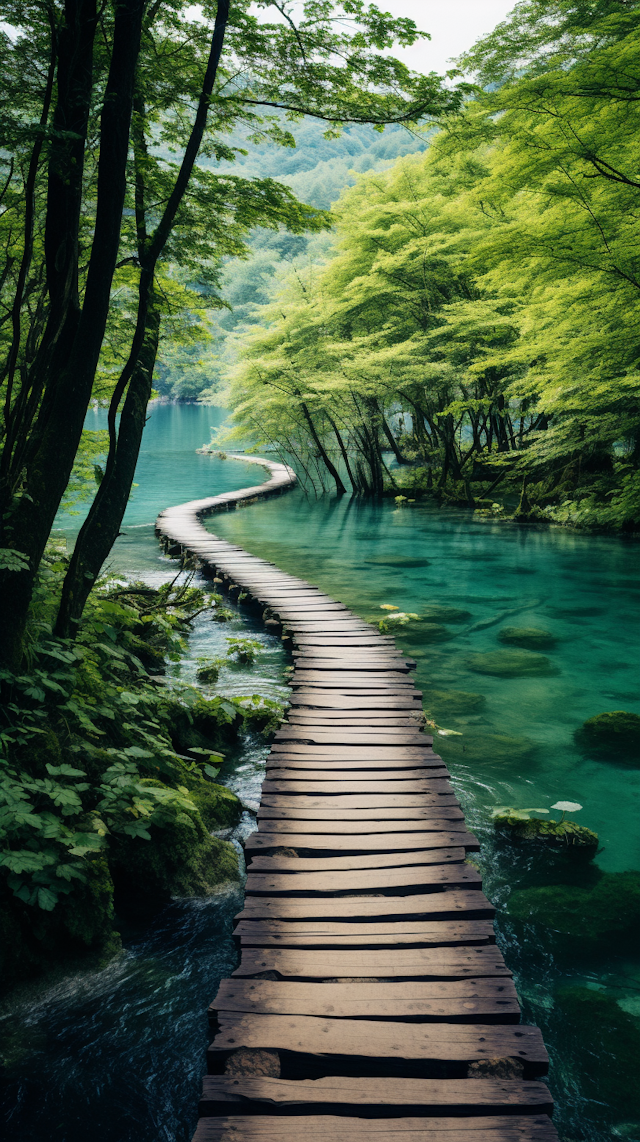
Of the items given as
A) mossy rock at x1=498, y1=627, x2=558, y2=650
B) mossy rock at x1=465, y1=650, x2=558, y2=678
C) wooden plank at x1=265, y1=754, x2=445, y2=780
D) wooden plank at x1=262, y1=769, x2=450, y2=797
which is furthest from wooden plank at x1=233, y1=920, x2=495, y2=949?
mossy rock at x1=498, y1=627, x2=558, y2=650

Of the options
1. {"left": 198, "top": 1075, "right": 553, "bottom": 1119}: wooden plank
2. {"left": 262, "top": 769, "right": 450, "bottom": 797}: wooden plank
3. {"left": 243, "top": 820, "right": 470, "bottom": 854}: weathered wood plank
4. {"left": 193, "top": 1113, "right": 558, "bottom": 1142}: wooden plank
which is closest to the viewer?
{"left": 193, "top": 1113, "right": 558, "bottom": 1142}: wooden plank

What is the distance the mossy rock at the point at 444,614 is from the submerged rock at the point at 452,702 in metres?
3.24

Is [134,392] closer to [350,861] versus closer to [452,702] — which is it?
[350,861]

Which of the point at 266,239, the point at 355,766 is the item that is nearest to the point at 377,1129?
the point at 355,766

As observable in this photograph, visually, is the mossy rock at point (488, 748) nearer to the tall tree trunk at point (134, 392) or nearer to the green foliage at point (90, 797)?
the green foliage at point (90, 797)

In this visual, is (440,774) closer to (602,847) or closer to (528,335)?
(602,847)

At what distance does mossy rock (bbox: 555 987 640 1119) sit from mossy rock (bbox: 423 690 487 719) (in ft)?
12.6

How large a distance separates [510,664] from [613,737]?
240 centimetres

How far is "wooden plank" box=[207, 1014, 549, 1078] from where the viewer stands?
261 cm

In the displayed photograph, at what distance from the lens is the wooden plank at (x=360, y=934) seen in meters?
3.26

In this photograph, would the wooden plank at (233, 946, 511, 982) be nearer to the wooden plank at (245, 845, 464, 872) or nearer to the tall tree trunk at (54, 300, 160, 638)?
the wooden plank at (245, 845, 464, 872)


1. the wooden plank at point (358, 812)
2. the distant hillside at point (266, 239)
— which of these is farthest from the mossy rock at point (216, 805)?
the distant hillside at point (266, 239)

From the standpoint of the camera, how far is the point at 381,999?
→ 290 centimetres

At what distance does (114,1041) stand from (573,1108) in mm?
2190
